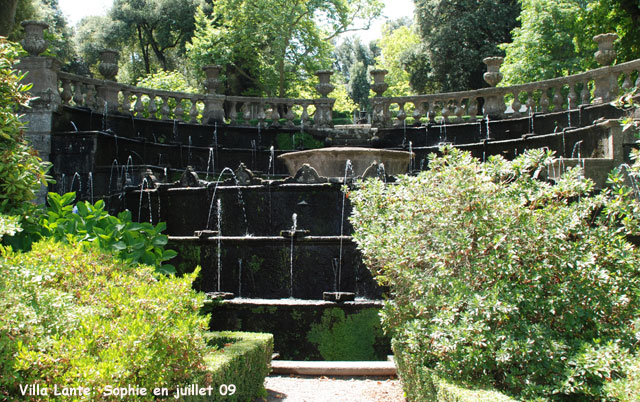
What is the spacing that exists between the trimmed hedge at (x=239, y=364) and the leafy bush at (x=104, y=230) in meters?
1.43

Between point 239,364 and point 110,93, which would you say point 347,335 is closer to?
point 239,364

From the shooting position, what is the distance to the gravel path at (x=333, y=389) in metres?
6.88

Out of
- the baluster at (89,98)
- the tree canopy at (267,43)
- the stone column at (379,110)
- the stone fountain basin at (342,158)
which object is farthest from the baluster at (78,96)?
the tree canopy at (267,43)

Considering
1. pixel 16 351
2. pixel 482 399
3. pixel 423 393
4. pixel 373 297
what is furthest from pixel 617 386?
pixel 373 297

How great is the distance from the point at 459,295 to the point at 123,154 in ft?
37.9

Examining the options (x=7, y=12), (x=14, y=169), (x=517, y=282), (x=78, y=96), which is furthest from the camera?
(x=7, y=12)

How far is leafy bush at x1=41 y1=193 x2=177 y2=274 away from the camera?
25.0 feet

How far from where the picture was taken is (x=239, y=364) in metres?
5.98

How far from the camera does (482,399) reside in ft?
14.4

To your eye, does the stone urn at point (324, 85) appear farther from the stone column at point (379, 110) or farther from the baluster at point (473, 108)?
the baluster at point (473, 108)

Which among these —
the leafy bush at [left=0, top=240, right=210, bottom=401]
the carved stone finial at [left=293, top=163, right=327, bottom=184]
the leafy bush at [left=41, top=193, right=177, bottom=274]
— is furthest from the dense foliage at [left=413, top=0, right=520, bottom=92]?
the leafy bush at [left=0, top=240, right=210, bottom=401]

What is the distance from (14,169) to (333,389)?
4.64 metres

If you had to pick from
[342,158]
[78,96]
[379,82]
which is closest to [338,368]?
[342,158]

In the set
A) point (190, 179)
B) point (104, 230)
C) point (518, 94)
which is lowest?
point (104, 230)
